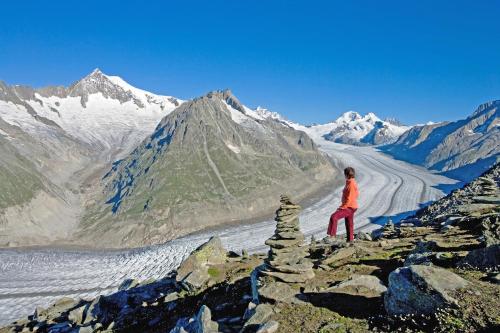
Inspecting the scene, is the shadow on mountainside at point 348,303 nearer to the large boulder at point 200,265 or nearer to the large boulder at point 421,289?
the large boulder at point 421,289

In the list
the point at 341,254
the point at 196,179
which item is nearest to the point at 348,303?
the point at 341,254

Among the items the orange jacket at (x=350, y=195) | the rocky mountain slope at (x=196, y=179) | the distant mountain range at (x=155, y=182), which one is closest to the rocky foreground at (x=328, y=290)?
the orange jacket at (x=350, y=195)

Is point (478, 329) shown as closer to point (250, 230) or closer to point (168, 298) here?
point (168, 298)

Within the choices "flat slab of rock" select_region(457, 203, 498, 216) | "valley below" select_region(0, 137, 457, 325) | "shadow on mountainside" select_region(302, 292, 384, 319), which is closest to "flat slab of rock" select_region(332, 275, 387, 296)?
"shadow on mountainside" select_region(302, 292, 384, 319)

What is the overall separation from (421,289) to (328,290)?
177 inches

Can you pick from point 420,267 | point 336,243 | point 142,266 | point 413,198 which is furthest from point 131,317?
point 413,198

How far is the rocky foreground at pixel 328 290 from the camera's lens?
35.8ft

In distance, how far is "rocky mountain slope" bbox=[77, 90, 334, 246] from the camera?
396ft

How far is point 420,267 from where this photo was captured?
37.3 ft

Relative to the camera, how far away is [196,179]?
5738 inches

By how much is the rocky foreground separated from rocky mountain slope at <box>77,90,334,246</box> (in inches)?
3391

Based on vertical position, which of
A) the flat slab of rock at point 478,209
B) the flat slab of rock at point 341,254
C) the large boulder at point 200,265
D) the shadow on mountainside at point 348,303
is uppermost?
the flat slab of rock at point 478,209

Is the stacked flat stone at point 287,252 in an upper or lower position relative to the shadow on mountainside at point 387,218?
upper

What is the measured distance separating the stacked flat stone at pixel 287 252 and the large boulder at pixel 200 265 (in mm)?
7698
